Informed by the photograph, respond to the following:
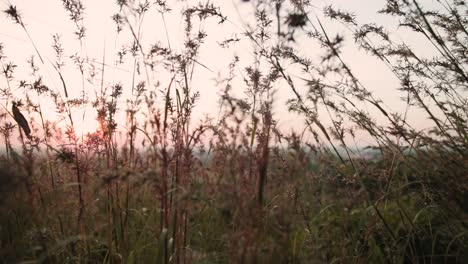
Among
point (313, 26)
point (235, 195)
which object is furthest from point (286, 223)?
point (313, 26)

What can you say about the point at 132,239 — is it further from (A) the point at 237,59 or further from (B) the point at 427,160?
(B) the point at 427,160

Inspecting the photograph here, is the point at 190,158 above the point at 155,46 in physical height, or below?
below

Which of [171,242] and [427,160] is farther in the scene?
[427,160]

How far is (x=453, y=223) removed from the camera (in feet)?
7.60

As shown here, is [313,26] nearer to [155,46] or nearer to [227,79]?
[227,79]

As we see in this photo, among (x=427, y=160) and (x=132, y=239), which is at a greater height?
(x=427, y=160)

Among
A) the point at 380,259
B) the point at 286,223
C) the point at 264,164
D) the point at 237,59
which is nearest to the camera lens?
the point at 286,223

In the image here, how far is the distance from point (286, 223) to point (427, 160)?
1535 mm

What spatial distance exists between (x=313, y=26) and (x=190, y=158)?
53.3 inches

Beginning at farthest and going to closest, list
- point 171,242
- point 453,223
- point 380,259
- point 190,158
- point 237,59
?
1. point 237,59
2. point 380,259
3. point 453,223
4. point 190,158
5. point 171,242

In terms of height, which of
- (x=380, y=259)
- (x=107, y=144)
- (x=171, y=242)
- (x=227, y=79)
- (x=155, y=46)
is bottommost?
(x=380, y=259)

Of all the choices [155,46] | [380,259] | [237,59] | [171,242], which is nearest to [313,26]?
[237,59]

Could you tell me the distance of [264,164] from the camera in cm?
156

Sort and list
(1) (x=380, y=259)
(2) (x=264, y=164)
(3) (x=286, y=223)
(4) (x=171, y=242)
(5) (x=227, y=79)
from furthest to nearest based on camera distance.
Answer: (5) (x=227, y=79)
(1) (x=380, y=259)
(4) (x=171, y=242)
(2) (x=264, y=164)
(3) (x=286, y=223)
